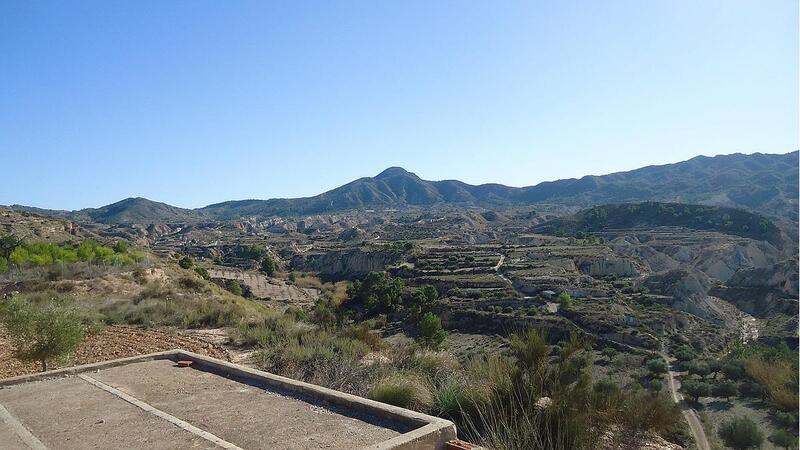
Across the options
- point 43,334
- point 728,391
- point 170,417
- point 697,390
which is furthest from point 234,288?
point 170,417

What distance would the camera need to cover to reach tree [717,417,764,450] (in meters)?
7.04

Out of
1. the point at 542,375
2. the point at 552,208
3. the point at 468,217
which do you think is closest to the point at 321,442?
the point at 542,375

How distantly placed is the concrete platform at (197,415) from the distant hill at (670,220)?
83743 mm

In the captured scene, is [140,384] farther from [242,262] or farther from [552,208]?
[552,208]

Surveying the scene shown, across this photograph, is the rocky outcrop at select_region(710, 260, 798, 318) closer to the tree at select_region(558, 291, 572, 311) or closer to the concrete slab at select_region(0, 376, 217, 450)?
the tree at select_region(558, 291, 572, 311)

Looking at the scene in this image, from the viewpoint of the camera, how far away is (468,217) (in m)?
142

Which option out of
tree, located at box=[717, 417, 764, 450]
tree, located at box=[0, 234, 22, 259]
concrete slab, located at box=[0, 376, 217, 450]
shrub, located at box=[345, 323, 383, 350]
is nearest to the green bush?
tree, located at box=[0, 234, 22, 259]

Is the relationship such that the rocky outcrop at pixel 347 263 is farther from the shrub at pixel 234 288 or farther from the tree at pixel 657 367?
the tree at pixel 657 367

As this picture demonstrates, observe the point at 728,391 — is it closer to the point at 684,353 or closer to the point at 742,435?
the point at 742,435

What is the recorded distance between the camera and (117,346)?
38.1ft

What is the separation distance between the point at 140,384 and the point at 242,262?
7716 cm

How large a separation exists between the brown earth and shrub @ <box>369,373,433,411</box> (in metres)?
5.62

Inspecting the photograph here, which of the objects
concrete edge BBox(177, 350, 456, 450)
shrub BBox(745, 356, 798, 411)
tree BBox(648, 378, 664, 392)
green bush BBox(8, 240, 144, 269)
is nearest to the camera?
concrete edge BBox(177, 350, 456, 450)

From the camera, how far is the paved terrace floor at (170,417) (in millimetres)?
5102
